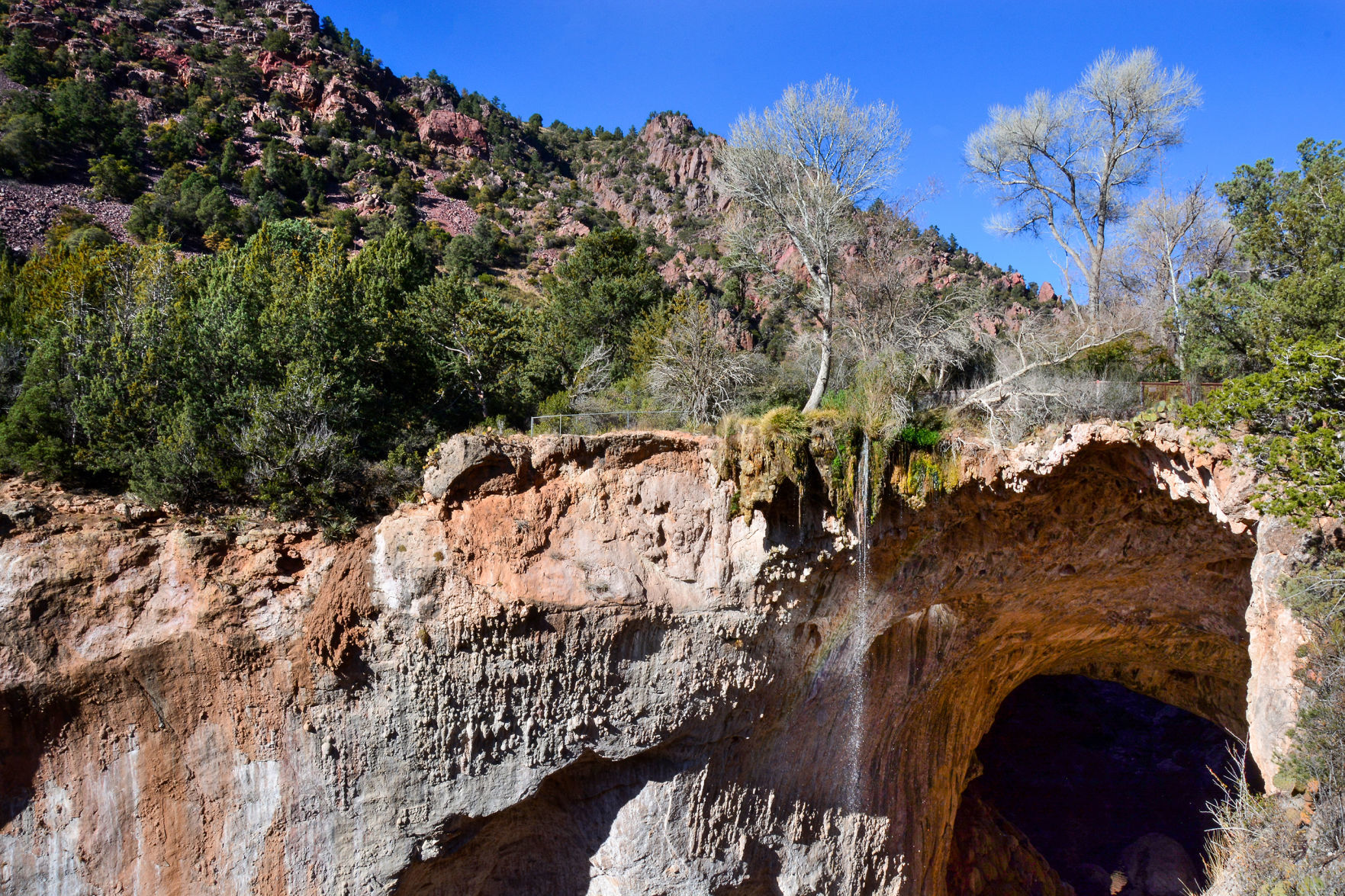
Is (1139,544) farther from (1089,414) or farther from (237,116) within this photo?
(237,116)

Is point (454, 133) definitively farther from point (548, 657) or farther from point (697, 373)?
point (548, 657)

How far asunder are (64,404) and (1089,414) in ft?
50.0

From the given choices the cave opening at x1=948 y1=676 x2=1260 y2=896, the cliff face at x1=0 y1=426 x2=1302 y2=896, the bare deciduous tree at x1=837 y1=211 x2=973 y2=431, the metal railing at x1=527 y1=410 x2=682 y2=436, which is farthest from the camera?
the cave opening at x1=948 y1=676 x2=1260 y2=896

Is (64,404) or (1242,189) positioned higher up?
(1242,189)

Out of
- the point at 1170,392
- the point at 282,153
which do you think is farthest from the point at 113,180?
the point at 1170,392

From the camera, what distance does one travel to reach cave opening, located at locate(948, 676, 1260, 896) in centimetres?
1669

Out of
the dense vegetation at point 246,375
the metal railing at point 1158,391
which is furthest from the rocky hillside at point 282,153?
the dense vegetation at point 246,375

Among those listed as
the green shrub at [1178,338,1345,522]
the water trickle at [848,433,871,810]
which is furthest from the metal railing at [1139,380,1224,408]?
the water trickle at [848,433,871,810]

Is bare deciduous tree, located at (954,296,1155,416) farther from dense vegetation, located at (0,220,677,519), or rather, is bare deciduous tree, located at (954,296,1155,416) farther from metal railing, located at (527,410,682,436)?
dense vegetation, located at (0,220,677,519)

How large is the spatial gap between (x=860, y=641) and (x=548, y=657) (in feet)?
18.1

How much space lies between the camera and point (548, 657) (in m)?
10.1

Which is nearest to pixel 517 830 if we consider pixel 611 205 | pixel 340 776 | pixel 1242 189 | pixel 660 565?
pixel 340 776

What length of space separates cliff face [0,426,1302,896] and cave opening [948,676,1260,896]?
17.9 ft

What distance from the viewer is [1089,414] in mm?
10398
